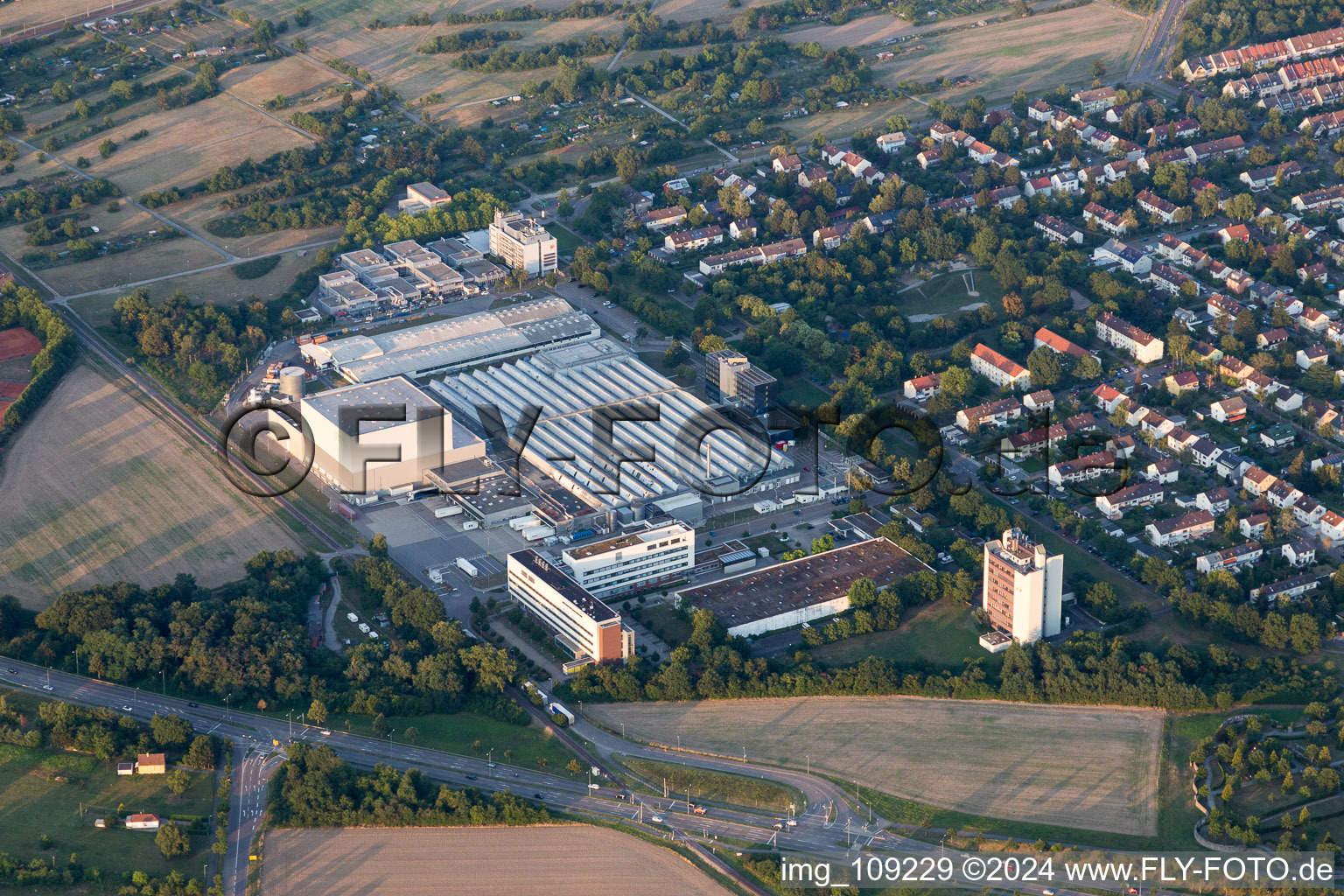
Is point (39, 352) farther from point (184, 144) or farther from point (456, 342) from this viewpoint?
point (184, 144)

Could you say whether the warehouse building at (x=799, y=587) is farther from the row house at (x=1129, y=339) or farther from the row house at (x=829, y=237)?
the row house at (x=829, y=237)

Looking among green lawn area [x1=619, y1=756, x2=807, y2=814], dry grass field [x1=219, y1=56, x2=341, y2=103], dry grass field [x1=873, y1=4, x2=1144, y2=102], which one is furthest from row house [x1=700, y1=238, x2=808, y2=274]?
green lawn area [x1=619, y1=756, x2=807, y2=814]

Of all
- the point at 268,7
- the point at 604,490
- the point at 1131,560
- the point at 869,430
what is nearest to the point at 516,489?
the point at 604,490

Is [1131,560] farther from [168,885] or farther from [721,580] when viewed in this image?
[168,885]

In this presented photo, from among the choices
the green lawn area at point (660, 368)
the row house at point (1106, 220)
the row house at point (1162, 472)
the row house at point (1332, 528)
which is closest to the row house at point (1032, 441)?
the row house at point (1162, 472)

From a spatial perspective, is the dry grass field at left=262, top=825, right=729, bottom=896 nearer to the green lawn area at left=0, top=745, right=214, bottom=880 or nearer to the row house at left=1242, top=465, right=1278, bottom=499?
the green lawn area at left=0, top=745, right=214, bottom=880

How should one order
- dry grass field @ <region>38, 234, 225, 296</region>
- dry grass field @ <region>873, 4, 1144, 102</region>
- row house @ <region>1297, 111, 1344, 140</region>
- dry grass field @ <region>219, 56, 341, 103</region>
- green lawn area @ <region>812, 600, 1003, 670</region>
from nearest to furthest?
green lawn area @ <region>812, 600, 1003, 670</region> < dry grass field @ <region>38, 234, 225, 296</region> < row house @ <region>1297, 111, 1344, 140</region> < dry grass field @ <region>219, 56, 341, 103</region> < dry grass field @ <region>873, 4, 1144, 102</region>
